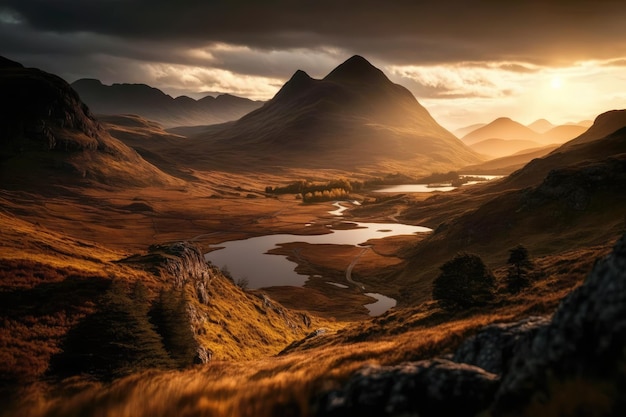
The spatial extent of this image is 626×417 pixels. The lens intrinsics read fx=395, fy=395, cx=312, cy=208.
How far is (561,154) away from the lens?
17450 centimetres

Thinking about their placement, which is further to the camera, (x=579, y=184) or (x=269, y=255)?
(x=269, y=255)

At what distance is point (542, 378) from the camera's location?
9188 mm

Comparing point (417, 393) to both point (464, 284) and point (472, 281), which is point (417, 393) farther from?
point (472, 281)

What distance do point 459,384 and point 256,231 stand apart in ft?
629

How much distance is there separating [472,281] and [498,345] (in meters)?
23.3

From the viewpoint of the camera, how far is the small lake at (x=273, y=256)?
12729cm

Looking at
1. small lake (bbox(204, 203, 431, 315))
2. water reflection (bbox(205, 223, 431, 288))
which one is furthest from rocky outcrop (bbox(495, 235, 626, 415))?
water reflection (bbox(205, 223, 431, 288))

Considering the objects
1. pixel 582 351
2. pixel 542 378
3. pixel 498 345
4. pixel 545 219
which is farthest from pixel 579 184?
pixel 542 378

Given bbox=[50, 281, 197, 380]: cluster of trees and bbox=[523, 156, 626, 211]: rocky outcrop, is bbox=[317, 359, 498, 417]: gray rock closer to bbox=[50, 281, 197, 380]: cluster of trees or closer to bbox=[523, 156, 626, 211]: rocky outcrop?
bbox=[50, 281, 197, 380]: cluster of trees

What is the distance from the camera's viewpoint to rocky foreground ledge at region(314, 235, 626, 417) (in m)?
8.26

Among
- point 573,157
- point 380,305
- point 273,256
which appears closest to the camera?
point 380,305

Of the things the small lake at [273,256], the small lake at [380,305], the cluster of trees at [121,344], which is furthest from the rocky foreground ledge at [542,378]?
the small lake at [273,256]

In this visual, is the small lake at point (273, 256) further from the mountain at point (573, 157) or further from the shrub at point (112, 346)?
the shrub at point (112, 346)

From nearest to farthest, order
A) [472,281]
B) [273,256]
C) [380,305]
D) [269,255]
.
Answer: [472,281], [380,305], [273,256], [269,255]
